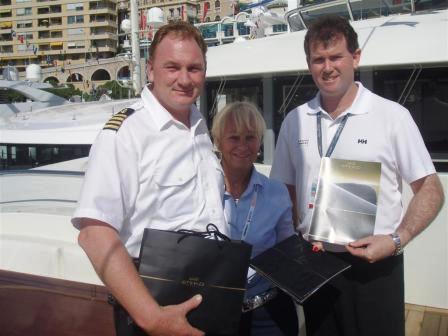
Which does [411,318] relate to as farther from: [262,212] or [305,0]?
[305,0]

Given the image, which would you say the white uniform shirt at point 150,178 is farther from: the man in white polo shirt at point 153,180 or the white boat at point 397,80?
the white boat at point 397,80

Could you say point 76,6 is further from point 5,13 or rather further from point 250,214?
point 250,214

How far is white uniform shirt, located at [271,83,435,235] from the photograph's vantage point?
1.92 metres

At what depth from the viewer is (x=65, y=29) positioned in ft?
287

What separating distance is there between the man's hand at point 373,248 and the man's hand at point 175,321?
70cm

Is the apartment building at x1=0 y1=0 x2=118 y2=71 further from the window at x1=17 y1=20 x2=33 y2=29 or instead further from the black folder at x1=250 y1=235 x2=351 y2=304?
the black folder at x1=250 y1=235 x2=351 y2=304

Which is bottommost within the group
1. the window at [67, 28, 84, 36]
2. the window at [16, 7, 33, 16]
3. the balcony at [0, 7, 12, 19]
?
the window at [67, 28, 84, 36]

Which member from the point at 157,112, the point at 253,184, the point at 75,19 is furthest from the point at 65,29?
the point at 157,112

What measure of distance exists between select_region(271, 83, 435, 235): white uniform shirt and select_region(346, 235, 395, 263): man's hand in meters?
0.12

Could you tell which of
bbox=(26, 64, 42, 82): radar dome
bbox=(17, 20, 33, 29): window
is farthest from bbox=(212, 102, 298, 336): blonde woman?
bbox=(17, 20, 33, 29): window

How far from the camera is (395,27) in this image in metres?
4.39

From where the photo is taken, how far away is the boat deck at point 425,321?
3326mm

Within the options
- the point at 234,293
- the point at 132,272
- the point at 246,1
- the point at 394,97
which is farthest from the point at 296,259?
the point at 246,1

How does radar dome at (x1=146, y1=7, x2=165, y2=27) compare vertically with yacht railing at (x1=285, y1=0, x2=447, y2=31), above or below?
above
